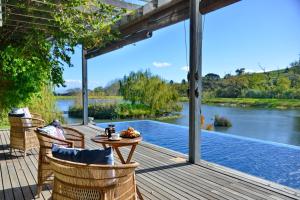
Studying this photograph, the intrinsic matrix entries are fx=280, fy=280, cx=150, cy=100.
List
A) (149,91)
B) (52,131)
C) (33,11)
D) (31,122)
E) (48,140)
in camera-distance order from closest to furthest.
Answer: (48,140) < (52,131) < (31,122) < (33,11) < (149,91)

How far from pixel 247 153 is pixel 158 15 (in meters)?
3.28

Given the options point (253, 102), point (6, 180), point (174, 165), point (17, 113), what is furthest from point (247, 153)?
point (253, 102)

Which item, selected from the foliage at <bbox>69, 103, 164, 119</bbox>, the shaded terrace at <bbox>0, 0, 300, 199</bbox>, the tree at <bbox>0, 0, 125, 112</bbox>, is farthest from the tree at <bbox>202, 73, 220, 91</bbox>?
the shaded terrace at <bbox>0, 0, 300, 199</bbox>

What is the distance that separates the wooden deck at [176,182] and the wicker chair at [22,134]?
22cm

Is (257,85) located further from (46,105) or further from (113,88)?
(46,105)

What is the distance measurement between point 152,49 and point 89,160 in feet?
82.0

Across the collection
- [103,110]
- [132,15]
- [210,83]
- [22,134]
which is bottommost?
[103,110]

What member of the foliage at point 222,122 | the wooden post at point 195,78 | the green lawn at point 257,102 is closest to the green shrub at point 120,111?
the green lawn at point 257,102

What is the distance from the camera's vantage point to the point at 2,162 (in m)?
4.47

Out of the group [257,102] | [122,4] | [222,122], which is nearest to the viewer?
[122,4]

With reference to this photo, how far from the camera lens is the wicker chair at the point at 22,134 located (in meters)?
4.82

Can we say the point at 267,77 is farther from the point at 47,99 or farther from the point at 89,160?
the point at 89,160

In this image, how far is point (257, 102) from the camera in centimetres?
1669

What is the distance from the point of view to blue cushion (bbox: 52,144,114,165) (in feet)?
7.06
